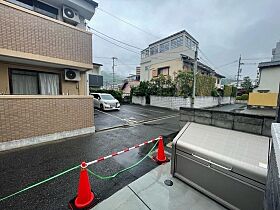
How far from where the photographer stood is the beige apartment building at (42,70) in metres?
4.60

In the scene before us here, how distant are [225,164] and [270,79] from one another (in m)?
17.3

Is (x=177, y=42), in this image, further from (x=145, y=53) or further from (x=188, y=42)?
(x=145, y=53)

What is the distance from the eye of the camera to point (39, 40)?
17.2 ft

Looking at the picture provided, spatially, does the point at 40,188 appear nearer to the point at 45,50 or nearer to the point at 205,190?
the point at 205,190

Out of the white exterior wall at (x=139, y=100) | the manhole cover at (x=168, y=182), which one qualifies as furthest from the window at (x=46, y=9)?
the white exterior wall at (x=139, y=100)

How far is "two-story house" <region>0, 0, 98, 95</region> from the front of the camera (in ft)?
15.4

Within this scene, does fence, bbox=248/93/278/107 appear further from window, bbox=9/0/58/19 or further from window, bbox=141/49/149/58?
window, bbox=141/49/149/58

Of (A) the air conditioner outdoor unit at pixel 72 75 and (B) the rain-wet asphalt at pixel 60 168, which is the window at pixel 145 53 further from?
(B) the rain-wet asphalt at pixel 60 168

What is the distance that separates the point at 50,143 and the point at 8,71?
3.42 meters

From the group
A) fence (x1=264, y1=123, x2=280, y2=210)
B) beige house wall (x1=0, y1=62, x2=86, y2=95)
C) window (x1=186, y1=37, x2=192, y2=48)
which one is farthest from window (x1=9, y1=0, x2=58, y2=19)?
window (x1=186, y1=37, x2=192, y2=48)

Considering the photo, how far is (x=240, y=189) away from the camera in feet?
7.14

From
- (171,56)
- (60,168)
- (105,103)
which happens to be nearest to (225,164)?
(60,168)

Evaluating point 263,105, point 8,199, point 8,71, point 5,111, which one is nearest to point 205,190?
point 8,199

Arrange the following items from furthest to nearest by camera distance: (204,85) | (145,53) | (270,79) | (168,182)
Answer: (145,53)
(204,85)
(270,79)
(168,182)
